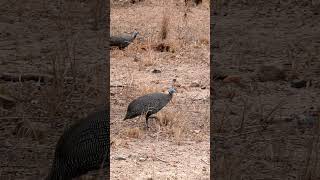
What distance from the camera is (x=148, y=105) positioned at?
17.5ft

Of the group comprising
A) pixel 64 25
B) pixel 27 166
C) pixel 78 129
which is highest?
pixel 64 25

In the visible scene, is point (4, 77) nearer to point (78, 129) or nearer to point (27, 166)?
point (27, 166)

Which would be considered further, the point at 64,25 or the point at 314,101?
the point at 64,25

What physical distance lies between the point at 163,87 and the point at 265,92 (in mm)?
1090

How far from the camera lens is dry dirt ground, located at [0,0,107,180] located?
15.1ft

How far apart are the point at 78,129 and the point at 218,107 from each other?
1801mm

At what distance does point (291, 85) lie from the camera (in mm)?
6117

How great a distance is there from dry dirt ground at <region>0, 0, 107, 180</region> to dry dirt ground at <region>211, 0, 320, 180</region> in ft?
3.08

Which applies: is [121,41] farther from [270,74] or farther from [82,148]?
[82,148]

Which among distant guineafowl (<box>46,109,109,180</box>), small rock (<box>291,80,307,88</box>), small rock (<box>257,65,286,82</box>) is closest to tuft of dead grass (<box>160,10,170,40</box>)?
small rock (<box>257,65,286,82</box>)

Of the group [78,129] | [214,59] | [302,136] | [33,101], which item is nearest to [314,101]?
[302,136]

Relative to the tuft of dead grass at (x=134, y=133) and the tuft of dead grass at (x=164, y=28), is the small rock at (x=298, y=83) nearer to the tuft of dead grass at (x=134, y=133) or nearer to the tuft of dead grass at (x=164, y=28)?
the tuft of dead grass at (x=134, y=133)

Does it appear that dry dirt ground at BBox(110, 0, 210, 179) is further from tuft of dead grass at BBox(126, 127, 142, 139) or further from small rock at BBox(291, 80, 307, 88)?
small rock at BBox(291, 80, 307, 88)

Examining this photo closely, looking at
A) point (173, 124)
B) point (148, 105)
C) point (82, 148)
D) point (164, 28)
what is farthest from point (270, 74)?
point (82, 148)
